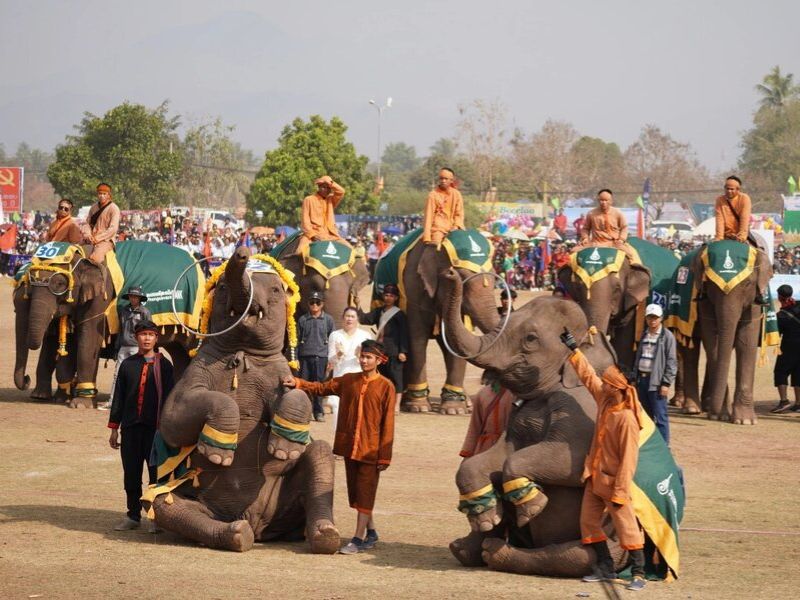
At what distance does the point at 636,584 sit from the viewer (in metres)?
8.44

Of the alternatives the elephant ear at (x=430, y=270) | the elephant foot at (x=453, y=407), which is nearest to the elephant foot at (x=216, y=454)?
the elephant foot at (x=453, y=407)

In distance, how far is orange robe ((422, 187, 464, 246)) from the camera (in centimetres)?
1805

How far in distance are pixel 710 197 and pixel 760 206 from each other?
13.1 metres

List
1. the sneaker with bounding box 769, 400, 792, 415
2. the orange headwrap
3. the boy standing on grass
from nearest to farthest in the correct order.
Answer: the orange headwrap < the boy standing on grass < the sneaker with bounding box 769, 400, 792, 415

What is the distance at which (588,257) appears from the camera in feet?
60.0

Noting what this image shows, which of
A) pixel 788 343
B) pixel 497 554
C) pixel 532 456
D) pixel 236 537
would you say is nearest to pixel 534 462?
pixel 532 456

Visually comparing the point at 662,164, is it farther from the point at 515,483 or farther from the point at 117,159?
the point at 515,483

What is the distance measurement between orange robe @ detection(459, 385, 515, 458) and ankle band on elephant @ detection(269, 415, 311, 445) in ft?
3.49

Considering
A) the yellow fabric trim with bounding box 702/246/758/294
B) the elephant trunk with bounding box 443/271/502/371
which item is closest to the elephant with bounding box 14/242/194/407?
the yellow fabric trim with bounding box 702/246/758/294

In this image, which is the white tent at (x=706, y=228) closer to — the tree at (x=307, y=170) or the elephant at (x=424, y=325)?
the tree at (x=307, y=170)

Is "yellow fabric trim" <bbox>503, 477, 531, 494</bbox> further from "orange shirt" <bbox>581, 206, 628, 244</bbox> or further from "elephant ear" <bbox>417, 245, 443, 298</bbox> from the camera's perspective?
"orange shirt" <bbox>581, 206, 628, 244</bbox>

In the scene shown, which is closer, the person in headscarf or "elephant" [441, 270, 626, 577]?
"elephant" [441, 270, 626, 577]

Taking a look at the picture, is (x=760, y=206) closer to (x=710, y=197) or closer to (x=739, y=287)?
(x=710, y=197)

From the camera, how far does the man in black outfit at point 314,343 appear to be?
16.2 metres
